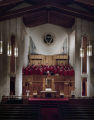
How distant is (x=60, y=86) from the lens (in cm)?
1856

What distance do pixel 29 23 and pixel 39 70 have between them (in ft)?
15.0

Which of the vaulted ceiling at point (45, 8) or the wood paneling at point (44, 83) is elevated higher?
the vaulted ceiling at point (45, 8)

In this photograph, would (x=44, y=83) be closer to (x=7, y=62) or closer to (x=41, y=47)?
(x=7, y=62)

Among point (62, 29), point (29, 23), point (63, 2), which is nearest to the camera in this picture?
point (63, 2)

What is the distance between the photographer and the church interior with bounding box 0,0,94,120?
1355 centimetres

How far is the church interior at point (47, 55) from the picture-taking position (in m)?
13.5

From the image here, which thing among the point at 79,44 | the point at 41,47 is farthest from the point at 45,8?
the point at 41,47

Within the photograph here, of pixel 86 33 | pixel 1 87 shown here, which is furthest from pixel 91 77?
pixel 1 87

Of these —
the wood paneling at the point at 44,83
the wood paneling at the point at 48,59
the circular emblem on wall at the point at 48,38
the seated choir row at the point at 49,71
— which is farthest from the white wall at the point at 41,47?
the wood paneling at the point at 44,83

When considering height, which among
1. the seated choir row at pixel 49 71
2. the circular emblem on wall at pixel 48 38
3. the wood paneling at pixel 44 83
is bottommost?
the wood paneling at pixel 44 83

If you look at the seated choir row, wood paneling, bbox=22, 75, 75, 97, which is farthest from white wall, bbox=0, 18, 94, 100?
wood paneling, bbox=22, 75, 75, 97

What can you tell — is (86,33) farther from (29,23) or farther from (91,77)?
(29,23)

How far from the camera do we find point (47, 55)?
22094 millimetres

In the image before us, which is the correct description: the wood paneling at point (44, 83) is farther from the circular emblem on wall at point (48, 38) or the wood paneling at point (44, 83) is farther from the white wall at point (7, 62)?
the circular emblem on wall at point (48, 38)
